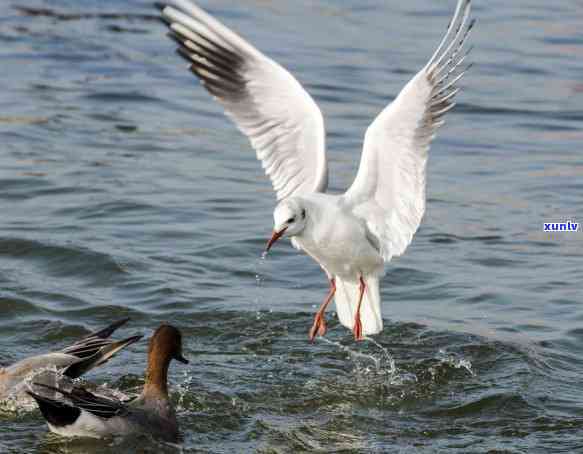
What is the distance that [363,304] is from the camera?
8.61 metres

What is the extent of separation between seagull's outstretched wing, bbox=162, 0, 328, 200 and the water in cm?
111

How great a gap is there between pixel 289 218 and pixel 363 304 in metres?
1.17

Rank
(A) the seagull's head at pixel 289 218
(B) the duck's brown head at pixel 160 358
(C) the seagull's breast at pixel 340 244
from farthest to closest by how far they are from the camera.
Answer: (C) the seagull's breast at pixel 340 244 < (A) the seagull's head at pixel 289 218 < (B) the duck's brown head at pixel 160 358

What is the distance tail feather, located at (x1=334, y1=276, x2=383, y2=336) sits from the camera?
335 inches

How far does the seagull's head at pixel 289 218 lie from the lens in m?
7.70

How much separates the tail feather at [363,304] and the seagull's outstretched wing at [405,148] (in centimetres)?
37

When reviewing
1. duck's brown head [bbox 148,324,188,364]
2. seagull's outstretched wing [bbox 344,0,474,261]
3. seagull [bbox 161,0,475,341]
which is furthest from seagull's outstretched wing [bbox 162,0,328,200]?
duck's brown head [bbox 148,324,188,364]

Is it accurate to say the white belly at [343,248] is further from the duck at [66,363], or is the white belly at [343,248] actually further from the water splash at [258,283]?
the duck at [66,363]

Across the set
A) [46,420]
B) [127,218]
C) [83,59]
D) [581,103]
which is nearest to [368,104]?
[581,103]

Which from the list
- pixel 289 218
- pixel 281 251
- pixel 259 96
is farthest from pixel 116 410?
pixel 281 251

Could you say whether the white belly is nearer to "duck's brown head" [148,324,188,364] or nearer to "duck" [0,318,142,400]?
"duck's brown head" [148,324,188,364]

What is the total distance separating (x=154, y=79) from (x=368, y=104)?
9.39ft

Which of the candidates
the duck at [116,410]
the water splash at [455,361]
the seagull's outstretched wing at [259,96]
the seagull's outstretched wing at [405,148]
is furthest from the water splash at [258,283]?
the duck at [116,410]

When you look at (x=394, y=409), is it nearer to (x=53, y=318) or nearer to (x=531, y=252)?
(x=53, y=318)
